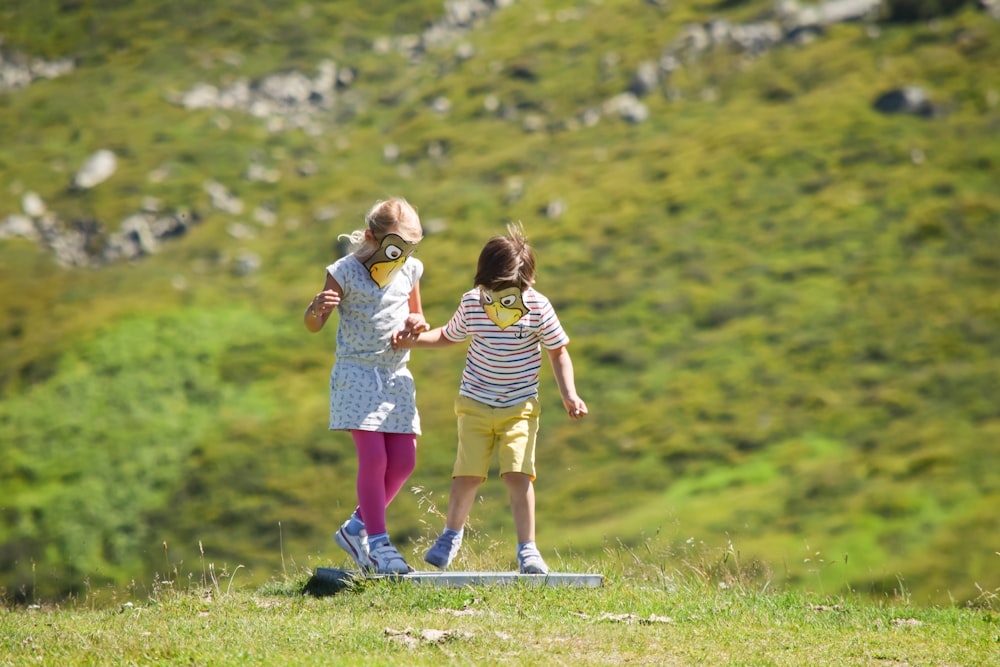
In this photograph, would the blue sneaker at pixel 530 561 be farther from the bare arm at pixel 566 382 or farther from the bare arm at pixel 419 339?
the bare arm at pixel 419 339

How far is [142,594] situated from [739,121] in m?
94.1

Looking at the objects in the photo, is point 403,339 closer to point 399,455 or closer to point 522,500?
point 399,455

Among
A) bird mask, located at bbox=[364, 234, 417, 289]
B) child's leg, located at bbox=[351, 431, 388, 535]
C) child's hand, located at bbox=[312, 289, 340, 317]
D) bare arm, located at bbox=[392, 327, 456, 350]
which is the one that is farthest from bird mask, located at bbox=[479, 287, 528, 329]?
child's leg, located at bbox=[351, 431, 388, 535]

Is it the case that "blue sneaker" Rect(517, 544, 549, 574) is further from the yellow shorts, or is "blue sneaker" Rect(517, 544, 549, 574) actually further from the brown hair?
Result: the brown hair

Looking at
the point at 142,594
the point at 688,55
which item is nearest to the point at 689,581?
the point at 142,594

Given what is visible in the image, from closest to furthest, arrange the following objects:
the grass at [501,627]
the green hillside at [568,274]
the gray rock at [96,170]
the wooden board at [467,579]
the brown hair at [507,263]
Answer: the grass at [501,627], the wooden board at [467,579], the brown hair at [507,263], the green hillside at [568,274], the gray rock at [96,170]

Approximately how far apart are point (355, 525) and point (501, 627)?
1915 mm

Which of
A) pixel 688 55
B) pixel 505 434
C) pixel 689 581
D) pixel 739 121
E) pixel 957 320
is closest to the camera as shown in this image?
pixel 505 434

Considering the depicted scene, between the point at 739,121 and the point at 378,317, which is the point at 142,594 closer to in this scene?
the point at 378,317

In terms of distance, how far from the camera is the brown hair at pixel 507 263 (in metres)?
7.81

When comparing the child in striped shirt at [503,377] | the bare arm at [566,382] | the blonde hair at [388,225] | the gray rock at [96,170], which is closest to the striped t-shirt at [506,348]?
the child in striped shirt at [503,377]

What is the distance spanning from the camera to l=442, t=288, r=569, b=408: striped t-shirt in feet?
26.0

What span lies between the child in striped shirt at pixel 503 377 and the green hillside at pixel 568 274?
86.6ft

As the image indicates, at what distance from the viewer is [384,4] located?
497 ft
